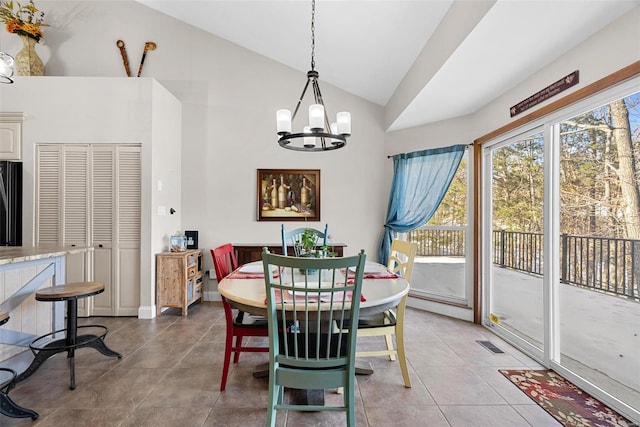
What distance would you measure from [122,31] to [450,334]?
18.9 feet

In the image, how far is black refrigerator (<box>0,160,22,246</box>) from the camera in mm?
3602

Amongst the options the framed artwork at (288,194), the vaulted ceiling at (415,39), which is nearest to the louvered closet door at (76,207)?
the framed artwork at (288,194)

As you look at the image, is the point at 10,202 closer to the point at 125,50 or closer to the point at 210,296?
the point at 125,50

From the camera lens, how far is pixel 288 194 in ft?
15.2

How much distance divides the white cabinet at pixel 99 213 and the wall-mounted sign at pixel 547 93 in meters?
4.13

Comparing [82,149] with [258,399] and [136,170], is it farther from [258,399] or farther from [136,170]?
[258,399]

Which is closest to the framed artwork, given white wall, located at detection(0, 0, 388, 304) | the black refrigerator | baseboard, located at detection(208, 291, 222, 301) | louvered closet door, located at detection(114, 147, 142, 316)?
white wall, located at detection(0, 0, 388, 304)

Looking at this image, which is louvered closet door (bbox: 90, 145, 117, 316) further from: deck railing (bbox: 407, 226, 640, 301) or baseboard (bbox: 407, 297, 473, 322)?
deck railing (bbox: 407, 226, 640, 301)

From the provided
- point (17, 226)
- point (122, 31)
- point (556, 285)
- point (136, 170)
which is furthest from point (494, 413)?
point (122, 31)

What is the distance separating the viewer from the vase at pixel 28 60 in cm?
407

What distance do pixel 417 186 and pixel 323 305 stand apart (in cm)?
302

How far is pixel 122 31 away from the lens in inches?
176

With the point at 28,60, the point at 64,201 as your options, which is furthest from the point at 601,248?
the point at 28,60

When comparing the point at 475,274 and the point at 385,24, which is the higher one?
the point at 385,24
